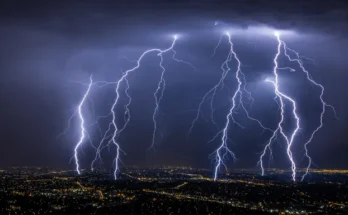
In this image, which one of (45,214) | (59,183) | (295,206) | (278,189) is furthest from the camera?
(59,183)

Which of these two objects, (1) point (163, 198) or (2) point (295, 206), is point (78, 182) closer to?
(1) point (163, 198)

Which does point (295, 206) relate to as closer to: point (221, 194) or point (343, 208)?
point (343, 208)

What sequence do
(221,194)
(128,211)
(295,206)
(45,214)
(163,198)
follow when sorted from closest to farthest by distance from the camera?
(45,214) < (128,211) < (295,206) < (163,198) < (221,194)

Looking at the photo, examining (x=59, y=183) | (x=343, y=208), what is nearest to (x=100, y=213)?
(x=343, y=208)

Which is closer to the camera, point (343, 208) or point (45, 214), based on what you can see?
point (45, 214)

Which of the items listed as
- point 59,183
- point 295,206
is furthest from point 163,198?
point 59,183

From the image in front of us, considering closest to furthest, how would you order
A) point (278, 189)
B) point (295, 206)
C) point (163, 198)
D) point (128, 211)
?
point (128, 211) < point (295, 206) < point (163, 198) < point (278, 189)
